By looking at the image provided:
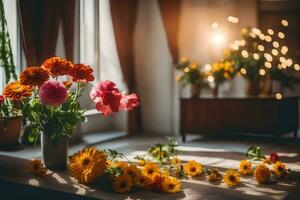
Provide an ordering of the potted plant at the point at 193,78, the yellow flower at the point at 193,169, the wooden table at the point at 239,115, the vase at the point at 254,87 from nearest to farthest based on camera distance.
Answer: the yellow flower at the point at 193,169
the wooden table at the point at 239,115
the vase at the point at 254,87
the potted plant at the point at 193,78

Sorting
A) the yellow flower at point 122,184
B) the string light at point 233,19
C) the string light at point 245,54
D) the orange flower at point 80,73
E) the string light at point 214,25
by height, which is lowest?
the yellow flower at point 122,184

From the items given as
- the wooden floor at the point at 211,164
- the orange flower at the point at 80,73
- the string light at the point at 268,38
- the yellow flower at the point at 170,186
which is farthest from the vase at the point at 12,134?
the string light at the point at 268,38

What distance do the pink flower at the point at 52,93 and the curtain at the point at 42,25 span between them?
298 centimetres

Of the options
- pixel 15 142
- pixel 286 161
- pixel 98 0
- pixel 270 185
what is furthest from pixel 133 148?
pixel 270 185

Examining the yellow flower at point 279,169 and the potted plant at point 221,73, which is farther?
the potted plant at point 221,73

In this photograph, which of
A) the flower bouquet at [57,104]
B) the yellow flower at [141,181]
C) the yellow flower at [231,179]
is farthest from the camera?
the yellow flower at [231,179]

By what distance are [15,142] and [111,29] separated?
225 cm

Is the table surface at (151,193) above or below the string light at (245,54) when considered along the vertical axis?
below

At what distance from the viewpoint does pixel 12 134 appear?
5090mm

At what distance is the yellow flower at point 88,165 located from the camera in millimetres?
2205

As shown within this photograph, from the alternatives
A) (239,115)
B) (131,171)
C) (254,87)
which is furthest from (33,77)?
(254,87)

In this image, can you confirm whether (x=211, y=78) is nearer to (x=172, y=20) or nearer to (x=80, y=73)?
(x=172, y=20)

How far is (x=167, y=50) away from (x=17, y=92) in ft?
15.5

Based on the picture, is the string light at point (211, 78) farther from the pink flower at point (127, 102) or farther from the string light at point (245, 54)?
the pink flower at point (127, 102)
